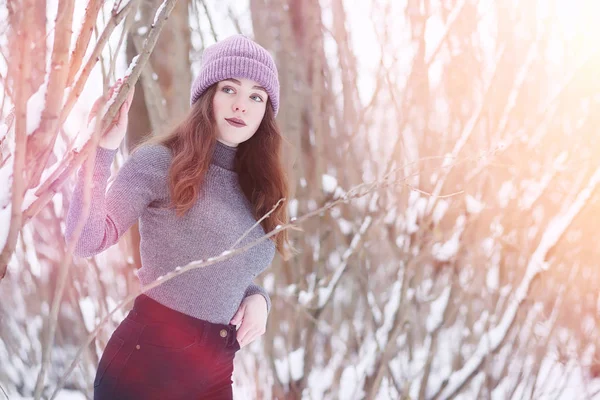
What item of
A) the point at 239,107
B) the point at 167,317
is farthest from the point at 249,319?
the point at 239,107

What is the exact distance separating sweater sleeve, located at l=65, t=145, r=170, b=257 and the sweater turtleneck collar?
11cm

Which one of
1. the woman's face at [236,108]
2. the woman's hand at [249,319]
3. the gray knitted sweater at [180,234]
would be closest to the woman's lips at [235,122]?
the woman's face at [236,108]

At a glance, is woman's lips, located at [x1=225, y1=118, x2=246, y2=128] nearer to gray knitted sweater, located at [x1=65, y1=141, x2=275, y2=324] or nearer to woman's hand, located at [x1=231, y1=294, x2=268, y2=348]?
gray knitted sweater, located at [x1=65, y1=141, x2=275, y2=324]

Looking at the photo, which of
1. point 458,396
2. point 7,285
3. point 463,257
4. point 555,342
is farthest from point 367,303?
point 7,285

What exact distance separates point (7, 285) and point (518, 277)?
6.33 ft

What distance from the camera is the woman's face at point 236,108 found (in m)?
1.29

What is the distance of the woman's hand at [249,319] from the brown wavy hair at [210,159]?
0.52 feet

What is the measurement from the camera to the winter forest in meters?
2.19

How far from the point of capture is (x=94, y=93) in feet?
6.23

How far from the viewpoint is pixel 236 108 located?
50.4 inches

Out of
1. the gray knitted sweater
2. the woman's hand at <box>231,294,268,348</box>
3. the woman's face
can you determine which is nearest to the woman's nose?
the woman's face

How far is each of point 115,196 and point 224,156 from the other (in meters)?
0.29

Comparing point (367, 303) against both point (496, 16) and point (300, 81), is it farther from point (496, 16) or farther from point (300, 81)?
point (496, 16)

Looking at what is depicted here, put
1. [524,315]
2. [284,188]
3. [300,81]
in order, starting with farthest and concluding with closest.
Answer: [524,315]
[300,81]
[284,188]
